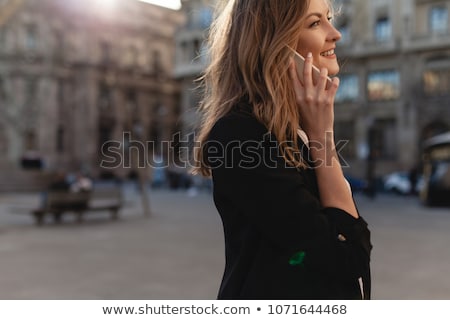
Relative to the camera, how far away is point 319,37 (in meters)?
1.23

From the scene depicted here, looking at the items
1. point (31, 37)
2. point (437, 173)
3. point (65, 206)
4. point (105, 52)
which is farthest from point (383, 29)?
point (105, 52)

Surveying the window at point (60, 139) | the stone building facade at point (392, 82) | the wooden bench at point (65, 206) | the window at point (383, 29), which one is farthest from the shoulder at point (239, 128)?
the window at point (60, 139)

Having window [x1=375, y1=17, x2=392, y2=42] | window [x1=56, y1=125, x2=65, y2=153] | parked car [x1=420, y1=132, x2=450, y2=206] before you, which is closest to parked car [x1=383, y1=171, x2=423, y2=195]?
parked car [x1=420, y1=132, x2=450, y2=206]

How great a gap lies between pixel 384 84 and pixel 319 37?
78.6 feet

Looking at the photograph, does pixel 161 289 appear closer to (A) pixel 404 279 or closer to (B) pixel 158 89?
(A) pixel 404 279

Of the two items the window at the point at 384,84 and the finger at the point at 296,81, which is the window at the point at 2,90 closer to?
the window at the point at 384,84

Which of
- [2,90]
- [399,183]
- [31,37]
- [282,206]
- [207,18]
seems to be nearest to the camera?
[282,206]

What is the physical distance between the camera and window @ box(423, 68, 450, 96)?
1694 cm

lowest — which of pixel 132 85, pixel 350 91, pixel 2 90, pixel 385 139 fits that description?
pixel 385 139

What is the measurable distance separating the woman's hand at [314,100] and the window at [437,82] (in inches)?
636

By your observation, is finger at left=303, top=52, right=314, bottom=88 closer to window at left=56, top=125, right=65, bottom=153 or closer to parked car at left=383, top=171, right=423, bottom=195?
parked car at left=383, top=171, right=423, bottom=195

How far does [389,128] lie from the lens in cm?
2517

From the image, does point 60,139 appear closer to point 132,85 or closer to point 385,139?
point 132,85
